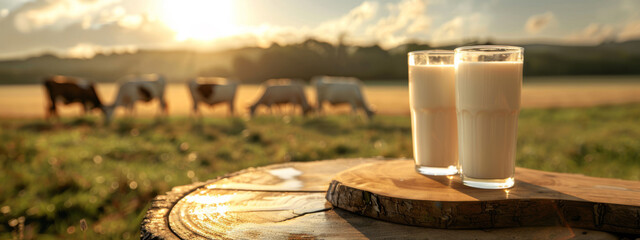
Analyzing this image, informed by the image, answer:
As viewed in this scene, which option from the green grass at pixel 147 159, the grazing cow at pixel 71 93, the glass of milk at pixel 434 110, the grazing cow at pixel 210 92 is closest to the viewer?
the glass of milk at pixel 434 110

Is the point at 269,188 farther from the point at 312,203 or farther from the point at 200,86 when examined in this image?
A: the point at 200,86

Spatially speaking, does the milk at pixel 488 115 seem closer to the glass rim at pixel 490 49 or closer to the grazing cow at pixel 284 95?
the glass rim at pixel 490 49

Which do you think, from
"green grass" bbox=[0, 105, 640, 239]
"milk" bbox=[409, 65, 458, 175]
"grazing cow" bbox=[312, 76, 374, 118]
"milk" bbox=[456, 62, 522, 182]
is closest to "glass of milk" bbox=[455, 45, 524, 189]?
"milk" bbox=[456, 62, 522, 182]

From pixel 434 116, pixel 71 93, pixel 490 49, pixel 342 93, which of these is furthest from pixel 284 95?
pixel 490 49

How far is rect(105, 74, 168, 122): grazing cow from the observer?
51.2 feet

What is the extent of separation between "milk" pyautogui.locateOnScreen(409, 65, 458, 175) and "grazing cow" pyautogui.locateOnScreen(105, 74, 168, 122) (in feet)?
46.8

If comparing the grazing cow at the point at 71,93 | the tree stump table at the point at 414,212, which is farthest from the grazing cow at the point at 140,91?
the tree stump table at the point at 414,212

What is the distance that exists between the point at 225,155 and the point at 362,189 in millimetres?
5678

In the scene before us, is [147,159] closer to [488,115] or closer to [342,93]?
Result: [488,115]

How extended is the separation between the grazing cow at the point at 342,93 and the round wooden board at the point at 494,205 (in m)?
13.4

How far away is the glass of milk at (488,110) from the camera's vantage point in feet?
6.25

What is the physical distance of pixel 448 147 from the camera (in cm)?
222

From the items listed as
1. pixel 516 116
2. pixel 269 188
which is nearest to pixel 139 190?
pixel 269 188

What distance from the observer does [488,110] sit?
76.0 inches
